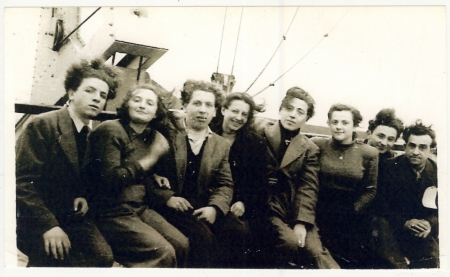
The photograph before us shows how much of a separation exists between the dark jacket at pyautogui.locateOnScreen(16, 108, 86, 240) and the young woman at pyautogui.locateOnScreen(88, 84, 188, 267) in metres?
0.16

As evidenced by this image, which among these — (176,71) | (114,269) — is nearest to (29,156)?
(114,269)

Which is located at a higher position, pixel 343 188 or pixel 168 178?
pixel 343 188

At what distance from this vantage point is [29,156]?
11.7 feet

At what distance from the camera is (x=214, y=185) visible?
11.8 ft

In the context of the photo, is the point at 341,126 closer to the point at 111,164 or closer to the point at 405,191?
the point at 405,191

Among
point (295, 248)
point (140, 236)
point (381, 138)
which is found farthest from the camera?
point (381, 138)

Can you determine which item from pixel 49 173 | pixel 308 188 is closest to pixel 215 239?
pixel 308 188

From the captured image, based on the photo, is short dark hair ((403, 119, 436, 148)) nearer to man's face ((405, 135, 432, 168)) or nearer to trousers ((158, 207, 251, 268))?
man's face ((405, 135, 432, 168))

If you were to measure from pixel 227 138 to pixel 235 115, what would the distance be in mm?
198

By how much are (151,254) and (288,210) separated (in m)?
1.15

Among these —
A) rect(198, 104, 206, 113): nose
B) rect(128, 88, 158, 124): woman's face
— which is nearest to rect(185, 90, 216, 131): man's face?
rect(198, 104, 206, 113): nose

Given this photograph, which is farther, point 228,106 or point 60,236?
point 228,106

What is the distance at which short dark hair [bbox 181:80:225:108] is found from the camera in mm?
3625

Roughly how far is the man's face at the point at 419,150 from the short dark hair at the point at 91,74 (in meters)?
2.46
